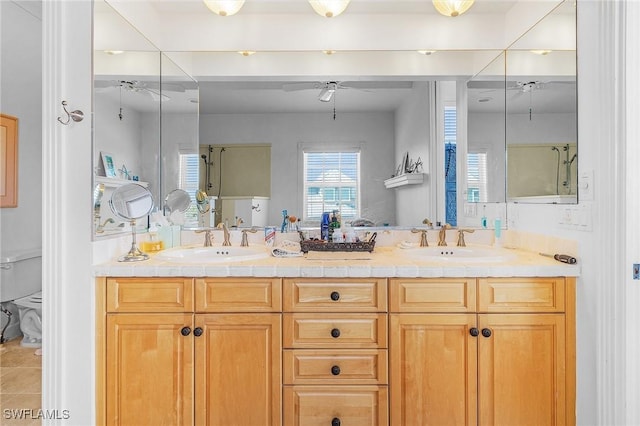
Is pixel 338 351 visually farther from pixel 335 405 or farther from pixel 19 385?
pixel 19 385

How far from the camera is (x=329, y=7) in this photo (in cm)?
209

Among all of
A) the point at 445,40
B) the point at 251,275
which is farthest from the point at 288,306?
the point at 445,40

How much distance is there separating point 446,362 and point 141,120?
6.74 feet

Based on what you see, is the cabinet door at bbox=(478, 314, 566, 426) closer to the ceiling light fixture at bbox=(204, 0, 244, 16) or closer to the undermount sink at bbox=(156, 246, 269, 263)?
the undermount sink at bbox=(156, 246, 269, 263)

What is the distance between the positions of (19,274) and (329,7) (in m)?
3.28

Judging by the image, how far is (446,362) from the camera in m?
1.62

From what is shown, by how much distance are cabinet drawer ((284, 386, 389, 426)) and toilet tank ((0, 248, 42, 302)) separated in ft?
9.14

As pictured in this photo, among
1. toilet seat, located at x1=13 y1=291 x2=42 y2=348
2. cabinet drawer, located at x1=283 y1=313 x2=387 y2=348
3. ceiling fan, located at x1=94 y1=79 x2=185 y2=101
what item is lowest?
toilet seat, located at x1=13 y1=291 x2=42 y2=348

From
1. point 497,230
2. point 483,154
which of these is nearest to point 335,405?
point 497,230

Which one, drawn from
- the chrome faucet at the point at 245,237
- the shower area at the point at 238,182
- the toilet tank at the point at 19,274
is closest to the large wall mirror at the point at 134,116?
the shower area at the point at 238,182

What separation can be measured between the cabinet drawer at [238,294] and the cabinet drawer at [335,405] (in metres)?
0.38

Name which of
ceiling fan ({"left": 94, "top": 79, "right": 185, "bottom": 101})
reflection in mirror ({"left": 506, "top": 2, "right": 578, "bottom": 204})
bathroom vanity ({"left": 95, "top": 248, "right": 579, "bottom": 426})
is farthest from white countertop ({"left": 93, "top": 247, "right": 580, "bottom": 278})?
ceiling fan ({"left": 94, "top": 79, "right": 185, "bottom": 101})

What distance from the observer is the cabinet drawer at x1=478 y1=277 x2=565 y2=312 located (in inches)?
63.9

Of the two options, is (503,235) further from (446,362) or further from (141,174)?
(141,174)
